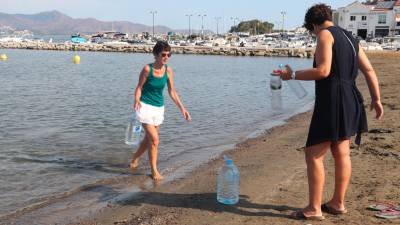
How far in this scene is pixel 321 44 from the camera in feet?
14.7

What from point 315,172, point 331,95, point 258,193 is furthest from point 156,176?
point 331,95

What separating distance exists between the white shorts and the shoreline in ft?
3.33

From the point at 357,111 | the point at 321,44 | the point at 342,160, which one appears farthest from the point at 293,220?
the point at 321,44

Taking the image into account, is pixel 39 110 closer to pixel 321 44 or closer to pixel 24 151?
pixel 24 151

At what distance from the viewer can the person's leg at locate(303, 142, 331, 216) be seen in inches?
186

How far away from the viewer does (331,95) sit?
180 inches

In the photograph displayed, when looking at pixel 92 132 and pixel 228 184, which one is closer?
pixel 228 184

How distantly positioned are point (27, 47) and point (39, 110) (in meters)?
86.7

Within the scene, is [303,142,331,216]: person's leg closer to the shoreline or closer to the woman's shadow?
the shoreline

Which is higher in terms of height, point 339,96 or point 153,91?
point 339,96

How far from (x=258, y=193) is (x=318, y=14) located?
2.49 m

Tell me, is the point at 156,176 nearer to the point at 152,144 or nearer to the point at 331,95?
the point at 152,144

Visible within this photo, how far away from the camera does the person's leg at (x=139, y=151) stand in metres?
7.49

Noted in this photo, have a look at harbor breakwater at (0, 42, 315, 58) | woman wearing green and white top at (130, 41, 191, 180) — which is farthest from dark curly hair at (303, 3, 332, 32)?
harbor breakwater at (0, 42, 315, 58)
